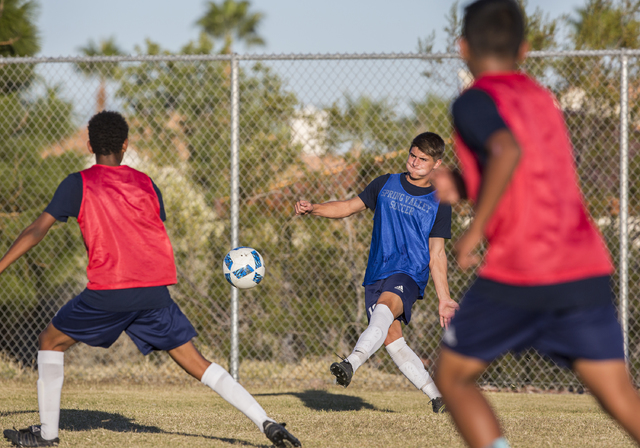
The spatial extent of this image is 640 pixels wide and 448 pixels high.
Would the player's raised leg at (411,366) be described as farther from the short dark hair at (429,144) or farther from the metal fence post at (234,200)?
the metal fence post at (234,200)

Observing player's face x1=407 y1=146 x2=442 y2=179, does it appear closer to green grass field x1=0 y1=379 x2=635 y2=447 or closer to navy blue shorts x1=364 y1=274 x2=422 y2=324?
navy blue shorts x1=364 y1=274 x2=422 y2=324

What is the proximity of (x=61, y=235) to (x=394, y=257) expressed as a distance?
4.03 m

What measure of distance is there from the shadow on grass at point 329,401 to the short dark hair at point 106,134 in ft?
9.18

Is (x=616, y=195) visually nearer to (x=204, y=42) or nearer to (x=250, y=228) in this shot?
(x=250, y=228)

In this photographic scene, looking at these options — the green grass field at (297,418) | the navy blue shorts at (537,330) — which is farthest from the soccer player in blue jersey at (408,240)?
the navy blue shorts at (537,330)

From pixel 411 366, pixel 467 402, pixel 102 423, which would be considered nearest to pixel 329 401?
pixel 411 366

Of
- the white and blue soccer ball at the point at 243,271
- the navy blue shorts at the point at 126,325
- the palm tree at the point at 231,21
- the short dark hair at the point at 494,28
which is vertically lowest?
the navy blue shorts at the point at 126,325

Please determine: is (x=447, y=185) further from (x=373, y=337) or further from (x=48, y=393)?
(x=48, y=393)

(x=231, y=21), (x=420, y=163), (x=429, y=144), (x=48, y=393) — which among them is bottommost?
(x=48, y=393)

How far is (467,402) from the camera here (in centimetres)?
203

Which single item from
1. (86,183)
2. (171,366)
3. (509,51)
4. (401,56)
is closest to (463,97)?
(509,51)

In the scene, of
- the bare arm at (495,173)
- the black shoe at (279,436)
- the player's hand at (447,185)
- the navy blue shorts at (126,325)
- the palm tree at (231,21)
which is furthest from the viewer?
the palm tree at (231,21)

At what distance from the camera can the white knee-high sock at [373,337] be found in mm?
4422

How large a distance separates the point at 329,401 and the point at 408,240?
1.88 meters
